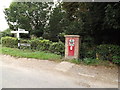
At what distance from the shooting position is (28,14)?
40.7 feet

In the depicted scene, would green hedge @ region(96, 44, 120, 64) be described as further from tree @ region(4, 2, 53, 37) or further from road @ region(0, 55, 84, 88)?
tree @ region(4, 2, 53, 37)

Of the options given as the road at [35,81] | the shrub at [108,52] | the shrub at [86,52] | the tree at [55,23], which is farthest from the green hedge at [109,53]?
the tree at [55,23]

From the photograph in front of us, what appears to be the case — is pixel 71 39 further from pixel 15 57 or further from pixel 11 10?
pixel 11 10

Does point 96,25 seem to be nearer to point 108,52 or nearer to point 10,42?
point 108,52

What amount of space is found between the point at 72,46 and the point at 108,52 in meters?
2.21

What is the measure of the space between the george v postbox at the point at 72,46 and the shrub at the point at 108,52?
1.35m

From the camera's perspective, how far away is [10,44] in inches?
423

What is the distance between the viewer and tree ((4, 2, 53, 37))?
1195cm

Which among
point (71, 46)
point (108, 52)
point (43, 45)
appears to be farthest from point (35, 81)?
point (43, 45)

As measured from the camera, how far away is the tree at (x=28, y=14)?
11945mm

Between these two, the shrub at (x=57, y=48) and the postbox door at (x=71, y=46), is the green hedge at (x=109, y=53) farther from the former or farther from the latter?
the shrub at (x=57, y=48)

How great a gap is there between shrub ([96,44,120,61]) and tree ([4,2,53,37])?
8031 millimetres

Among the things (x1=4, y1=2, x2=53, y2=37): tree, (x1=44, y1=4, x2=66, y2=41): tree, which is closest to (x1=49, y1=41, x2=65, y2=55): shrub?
(x1=44, y1=4, x2=66, y2=41): tree

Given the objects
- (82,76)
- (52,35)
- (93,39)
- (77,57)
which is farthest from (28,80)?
(52,35)
